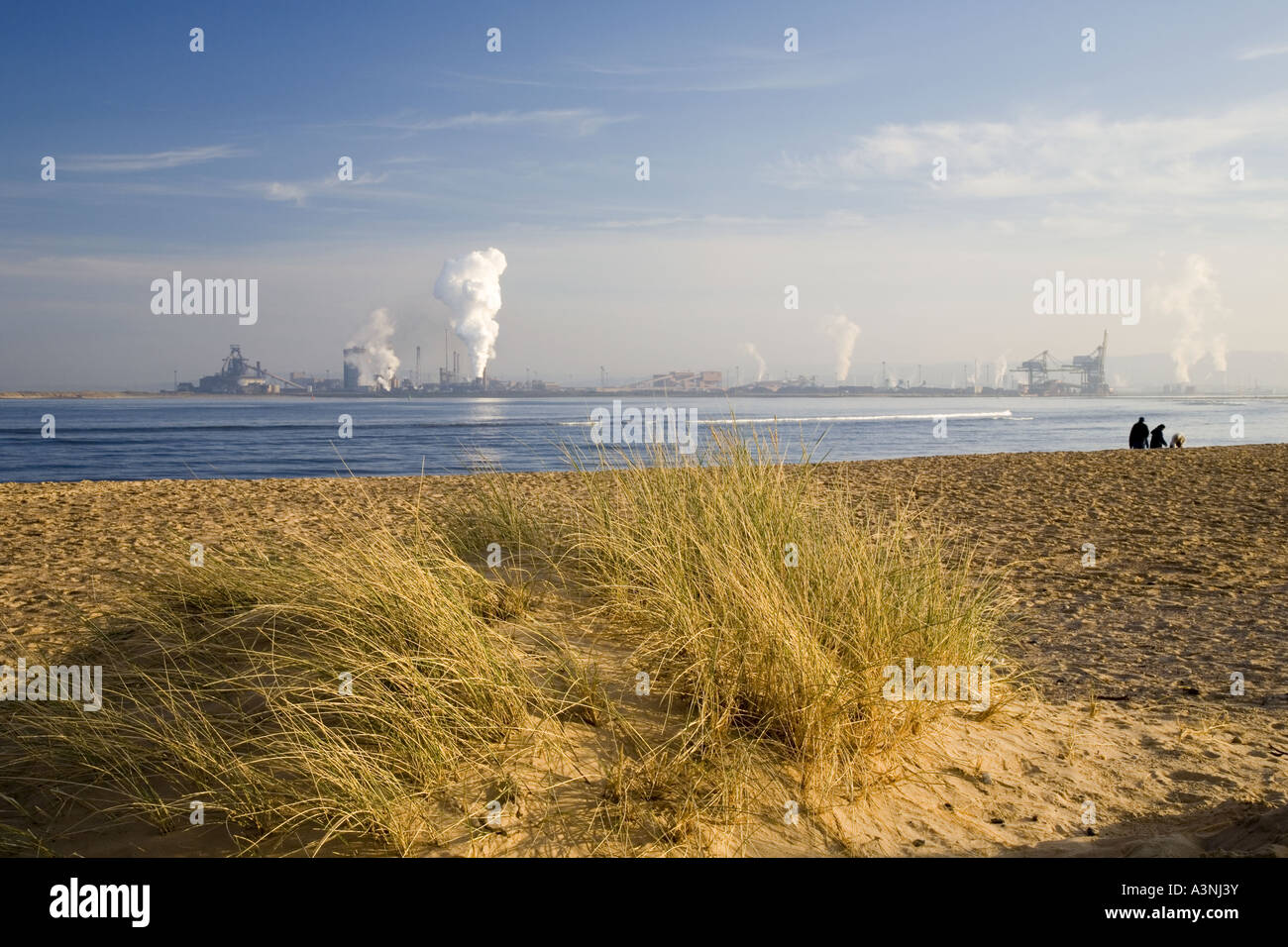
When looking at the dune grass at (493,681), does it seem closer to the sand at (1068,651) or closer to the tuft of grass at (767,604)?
the tuft of grass at (767,604)

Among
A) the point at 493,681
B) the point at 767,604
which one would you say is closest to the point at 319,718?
the point at 493,681

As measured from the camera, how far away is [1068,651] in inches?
228

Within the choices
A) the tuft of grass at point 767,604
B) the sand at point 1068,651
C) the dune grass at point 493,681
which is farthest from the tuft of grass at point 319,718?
the tuft of grass at point 767,604

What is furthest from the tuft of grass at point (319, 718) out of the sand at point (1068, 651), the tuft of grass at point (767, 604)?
the tuft of grass at point (767, 604)

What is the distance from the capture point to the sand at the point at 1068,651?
3.35m

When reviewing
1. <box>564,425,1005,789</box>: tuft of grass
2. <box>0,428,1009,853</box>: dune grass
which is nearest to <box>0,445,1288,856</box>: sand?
<box>0,428,1009,853</box>: dune grass

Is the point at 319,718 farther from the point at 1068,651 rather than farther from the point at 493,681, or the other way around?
the point at 1068,651

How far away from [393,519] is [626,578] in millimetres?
6424

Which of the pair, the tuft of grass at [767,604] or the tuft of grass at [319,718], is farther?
the tuft of grass at [767,604]

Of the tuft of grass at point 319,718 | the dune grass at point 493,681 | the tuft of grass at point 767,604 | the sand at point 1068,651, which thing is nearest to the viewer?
the tuft of grass at point 319,718

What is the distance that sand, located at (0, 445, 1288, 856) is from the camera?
3352mm

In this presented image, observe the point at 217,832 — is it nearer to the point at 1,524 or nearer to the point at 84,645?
the point at 84,645

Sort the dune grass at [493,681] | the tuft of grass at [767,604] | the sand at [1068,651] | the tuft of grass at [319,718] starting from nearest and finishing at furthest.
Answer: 1. the tuft of grass at [319,718]
2. the dune grass at [493,681]
3. the sand at [1068,651]
4. the tuft of grass at [767,604]

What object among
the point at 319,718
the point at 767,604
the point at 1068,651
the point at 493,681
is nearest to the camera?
the point at 319,718
